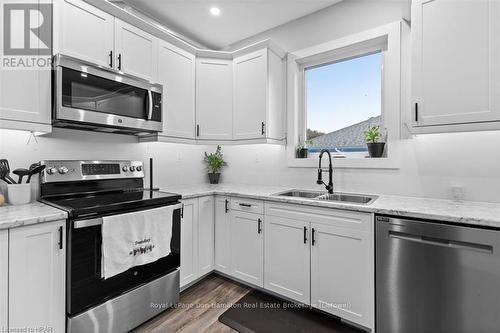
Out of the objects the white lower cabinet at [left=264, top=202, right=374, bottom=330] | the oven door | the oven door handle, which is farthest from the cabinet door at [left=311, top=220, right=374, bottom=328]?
the oven door handle

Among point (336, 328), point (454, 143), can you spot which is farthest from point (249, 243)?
point (454, 143)

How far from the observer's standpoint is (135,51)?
7.18 ft

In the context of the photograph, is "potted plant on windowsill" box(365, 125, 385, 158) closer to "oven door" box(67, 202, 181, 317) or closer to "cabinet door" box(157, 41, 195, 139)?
"cabinet door" box(157, 41, 195, 139)

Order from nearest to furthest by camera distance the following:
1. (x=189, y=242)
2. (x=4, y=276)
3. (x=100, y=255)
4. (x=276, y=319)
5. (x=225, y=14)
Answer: (x=4, y=276)
(x=100, y=255)
(x=276, y=319)
(x=189, y=242)
(x=225, y=14)

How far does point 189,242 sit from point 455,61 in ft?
8.29

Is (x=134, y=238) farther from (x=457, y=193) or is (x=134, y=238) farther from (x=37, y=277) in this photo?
(x=457, y=193)

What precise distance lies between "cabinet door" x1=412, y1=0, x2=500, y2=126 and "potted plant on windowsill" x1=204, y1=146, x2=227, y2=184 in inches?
85.4

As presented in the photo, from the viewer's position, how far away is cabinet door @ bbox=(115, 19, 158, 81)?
207 centimetres

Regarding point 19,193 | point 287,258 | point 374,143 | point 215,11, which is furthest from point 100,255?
point 215,11

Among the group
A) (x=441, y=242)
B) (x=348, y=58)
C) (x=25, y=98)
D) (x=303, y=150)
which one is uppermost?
(x=348, y=58)

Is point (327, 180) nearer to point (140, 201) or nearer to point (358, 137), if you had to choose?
point (358, 137)

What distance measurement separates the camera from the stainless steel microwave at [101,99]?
167 cm

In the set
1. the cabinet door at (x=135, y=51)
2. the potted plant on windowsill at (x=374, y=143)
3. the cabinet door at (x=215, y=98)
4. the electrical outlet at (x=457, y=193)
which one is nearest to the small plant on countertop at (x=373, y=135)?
the potted plant on windowsill at (x=374, y=143)

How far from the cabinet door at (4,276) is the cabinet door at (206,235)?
1378mm
